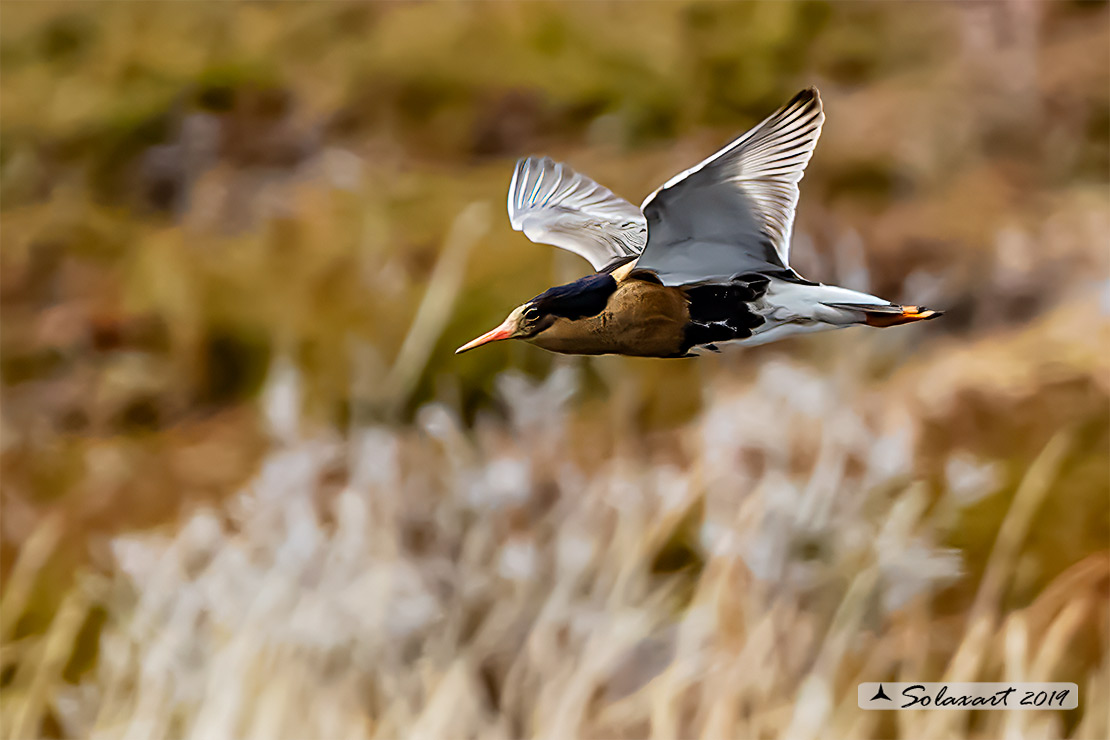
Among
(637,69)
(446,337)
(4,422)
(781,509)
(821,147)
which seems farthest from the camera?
(637,69)

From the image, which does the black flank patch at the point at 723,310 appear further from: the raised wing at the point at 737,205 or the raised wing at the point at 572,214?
the raised wing at the point at 572,214

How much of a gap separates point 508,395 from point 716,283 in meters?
0.43

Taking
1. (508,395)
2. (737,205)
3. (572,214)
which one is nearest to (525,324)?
(737,205)

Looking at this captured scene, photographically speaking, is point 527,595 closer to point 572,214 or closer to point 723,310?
point 572,214

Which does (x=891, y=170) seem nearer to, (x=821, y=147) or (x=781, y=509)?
(x=821, y=147)

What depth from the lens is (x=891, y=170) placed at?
6.81 ft

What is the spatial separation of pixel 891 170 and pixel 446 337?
37.9 inches

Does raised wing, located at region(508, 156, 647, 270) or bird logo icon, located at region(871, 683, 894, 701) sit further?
bird logo icon, located at region(871, 683, 894, 701)

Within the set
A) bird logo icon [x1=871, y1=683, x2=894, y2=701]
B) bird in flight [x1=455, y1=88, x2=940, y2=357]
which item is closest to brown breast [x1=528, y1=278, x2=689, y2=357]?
bird in flight [x1=455, y1=88, x2=940, y2=357]

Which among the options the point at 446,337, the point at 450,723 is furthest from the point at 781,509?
the point at 446,337

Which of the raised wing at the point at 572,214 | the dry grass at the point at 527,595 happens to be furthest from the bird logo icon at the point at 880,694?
the raised wing at the point at 572,214

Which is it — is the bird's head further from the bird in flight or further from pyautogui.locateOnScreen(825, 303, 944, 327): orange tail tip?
pyautogui.locateOnScreen(825, 303, 944, 327): orange tail tip

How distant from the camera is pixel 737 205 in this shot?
0.54m

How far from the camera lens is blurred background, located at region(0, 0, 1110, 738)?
3.12ft
